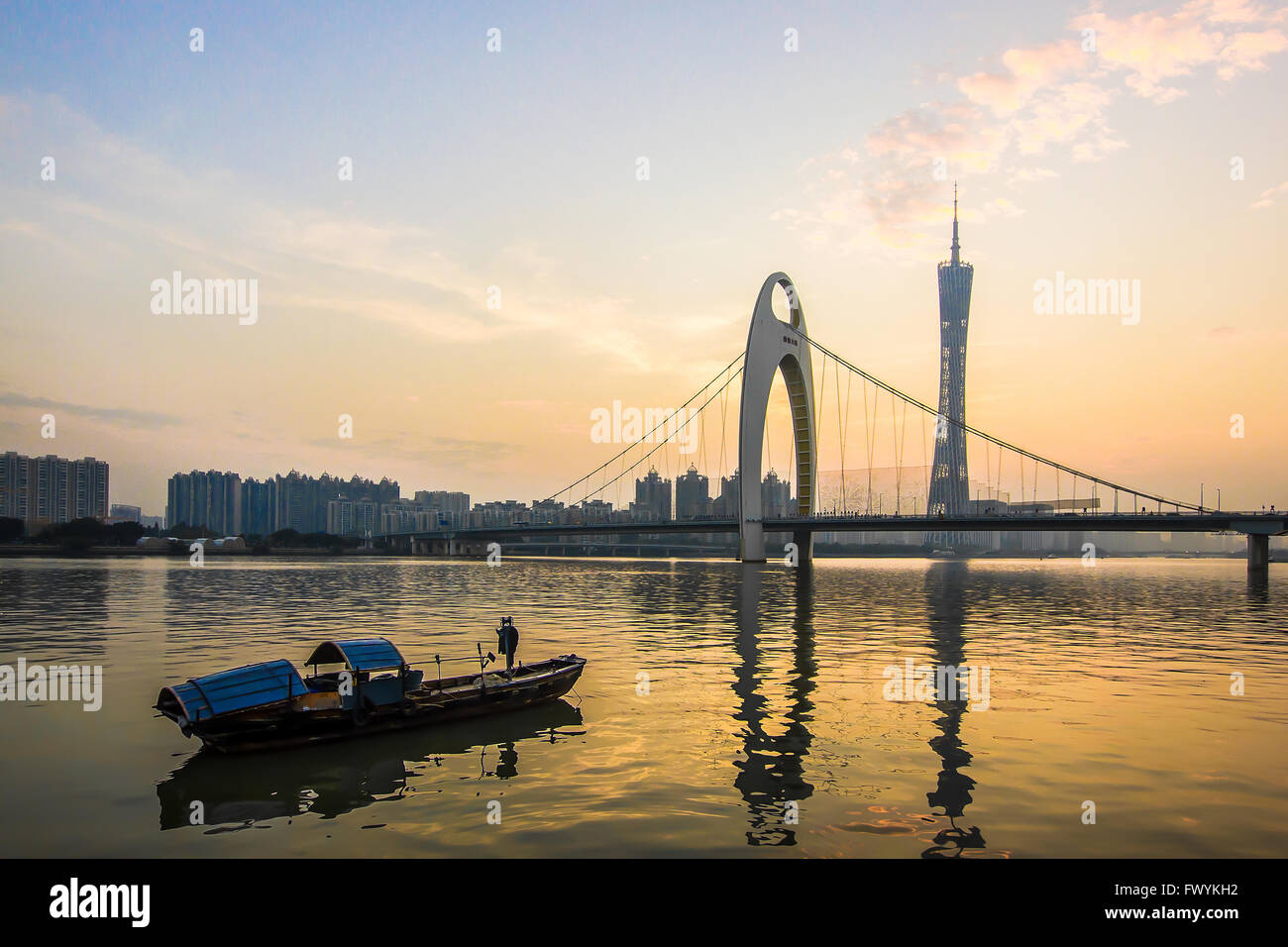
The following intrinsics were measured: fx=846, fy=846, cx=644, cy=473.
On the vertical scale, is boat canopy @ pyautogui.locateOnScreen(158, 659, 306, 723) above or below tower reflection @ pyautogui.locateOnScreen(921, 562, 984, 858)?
above

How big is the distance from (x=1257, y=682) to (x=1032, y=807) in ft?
52.3

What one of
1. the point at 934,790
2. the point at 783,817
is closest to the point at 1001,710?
the point at 934,790

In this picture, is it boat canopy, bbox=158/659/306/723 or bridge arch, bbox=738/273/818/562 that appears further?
bridge arch, bbox=738/273/818/562

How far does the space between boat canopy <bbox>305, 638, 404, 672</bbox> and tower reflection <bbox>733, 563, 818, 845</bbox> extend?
296 inches

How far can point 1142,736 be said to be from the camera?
16.7 metres

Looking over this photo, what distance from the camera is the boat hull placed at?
49.8 feet

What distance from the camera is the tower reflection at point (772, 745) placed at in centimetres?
1149

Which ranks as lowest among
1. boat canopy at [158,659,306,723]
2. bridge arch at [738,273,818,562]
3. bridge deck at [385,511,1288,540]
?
boat canopy at [158,659,306,723]

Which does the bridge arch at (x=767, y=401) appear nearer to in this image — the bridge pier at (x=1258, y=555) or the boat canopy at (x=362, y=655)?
the bridge pier at (x=1258, y=555)

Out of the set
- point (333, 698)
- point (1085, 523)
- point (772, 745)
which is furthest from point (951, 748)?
point (1085, 523)

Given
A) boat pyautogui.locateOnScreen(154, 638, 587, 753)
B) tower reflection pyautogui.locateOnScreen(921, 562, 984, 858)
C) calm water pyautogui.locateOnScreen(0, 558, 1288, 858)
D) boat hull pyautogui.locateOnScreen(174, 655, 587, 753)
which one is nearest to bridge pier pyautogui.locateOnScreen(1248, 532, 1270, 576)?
calm water pyautogui.locateOnScreen(0, 558, 1288, 858)

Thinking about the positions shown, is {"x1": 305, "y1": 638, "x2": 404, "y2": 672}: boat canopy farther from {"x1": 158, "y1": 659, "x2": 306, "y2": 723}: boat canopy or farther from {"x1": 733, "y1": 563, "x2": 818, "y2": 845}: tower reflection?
{"x1": 733, "y1": 563, "x2": 818, "y2": 845}: tower reflection

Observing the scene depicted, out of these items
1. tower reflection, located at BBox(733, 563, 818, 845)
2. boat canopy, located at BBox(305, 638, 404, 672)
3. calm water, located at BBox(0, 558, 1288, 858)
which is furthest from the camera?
boat canopy, located at BBox(305, 638, 404, 672)

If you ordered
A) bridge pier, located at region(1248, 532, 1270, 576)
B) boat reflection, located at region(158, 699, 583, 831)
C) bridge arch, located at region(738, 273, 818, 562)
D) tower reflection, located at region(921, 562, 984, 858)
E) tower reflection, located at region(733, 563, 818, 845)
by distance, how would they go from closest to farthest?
tower reflection, located at region(921, 562, 984, 858)
tower reflection, located at region(733, 563, 818, 845)
boat reflection, located at region(158, 699, 583, 831)
bridge pier, located at region(1248, 532, 1270, 576)
bridge arch, located at region(738, 273, 818, 562)
